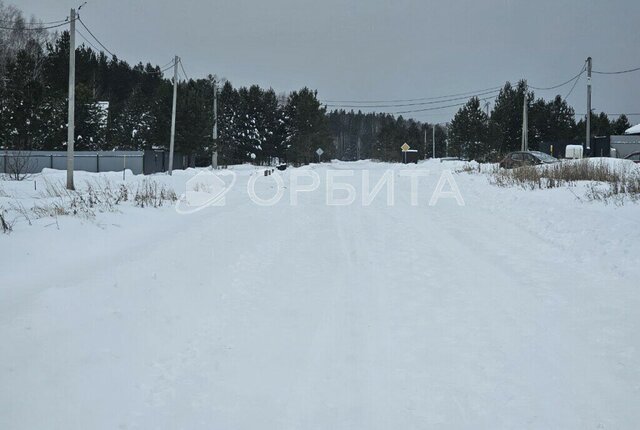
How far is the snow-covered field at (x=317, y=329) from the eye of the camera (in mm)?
3468

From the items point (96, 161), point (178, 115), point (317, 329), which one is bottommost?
point (317, 329)

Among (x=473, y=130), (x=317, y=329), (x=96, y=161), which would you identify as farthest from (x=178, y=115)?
(x=317, y=329)

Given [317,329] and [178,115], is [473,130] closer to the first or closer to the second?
[178,115]

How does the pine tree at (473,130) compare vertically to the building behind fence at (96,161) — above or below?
above

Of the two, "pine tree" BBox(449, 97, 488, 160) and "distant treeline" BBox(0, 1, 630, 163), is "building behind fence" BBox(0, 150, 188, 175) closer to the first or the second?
"distant treeline" BBox(0, 1, 630, 163)

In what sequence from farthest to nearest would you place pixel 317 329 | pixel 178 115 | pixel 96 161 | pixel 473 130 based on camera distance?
pixel 473 130 → pixel 178 115 → pixel 96 161 → pixel 317 329

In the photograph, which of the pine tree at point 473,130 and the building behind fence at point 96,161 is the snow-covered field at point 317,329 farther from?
the pine tree at point 473,130

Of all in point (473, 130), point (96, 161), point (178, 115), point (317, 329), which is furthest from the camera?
point (473, 130)

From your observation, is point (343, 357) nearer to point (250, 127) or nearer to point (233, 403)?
point (233, 403)

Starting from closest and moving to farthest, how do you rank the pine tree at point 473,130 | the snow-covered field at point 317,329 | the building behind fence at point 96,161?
the snow-covered field at point 317,329 → the building behind fence at point 96,161 → the pine tree at point 473,130

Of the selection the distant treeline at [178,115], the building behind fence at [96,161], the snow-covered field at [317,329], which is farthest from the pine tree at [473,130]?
the snow-covered field at [317,329]

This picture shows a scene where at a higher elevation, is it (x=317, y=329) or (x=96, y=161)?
(x=96, y=161)

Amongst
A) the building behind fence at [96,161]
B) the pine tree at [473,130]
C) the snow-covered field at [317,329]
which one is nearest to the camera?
the snow-covered field at [317,329]

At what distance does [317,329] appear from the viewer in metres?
4.95
